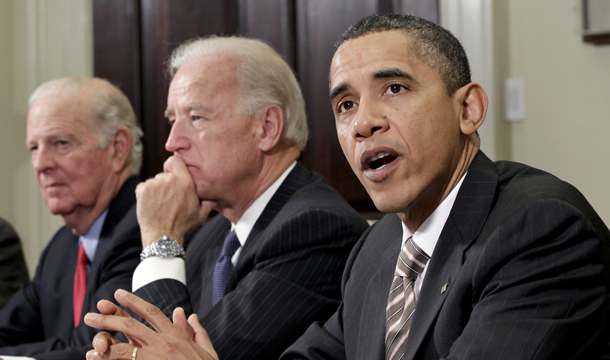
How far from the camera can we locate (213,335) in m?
1.56

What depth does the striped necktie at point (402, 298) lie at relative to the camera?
121cm

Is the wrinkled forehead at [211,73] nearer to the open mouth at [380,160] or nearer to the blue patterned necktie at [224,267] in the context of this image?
the blue patterned necktie at [224,267]

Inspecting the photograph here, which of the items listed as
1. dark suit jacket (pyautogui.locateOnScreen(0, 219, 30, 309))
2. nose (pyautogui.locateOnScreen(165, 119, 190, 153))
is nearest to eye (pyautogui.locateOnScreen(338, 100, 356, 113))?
nose (pyautogui.locateOnScreen(165, 119, 190, 153))

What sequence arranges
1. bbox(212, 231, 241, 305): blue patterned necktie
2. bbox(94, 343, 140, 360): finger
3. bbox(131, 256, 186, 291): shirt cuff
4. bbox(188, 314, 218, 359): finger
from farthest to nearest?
1. bbox(212, 231, 241, 305): blue patterned necktie
2. bbox(131, 256, 186, 291): shirt cuff
3. bbox(188, 314, 218, 359): finger
4. bbox(94, 343, 140, 360): finger

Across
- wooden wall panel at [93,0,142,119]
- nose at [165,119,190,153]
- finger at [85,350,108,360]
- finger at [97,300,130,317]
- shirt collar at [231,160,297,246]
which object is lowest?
finger at [85,350,108,360]

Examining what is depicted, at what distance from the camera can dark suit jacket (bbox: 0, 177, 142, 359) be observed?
1.97 meters

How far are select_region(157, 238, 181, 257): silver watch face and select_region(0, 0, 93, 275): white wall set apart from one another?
1636 millimetres

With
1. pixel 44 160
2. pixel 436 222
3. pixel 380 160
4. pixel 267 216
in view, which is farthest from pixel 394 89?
pixel 44 160

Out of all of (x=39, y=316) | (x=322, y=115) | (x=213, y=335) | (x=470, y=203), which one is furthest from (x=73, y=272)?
(x=470, y=203)

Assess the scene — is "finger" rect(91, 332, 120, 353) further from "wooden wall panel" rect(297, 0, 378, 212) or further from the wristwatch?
"wooden wall panel" rect(297, 0, 378, 212)

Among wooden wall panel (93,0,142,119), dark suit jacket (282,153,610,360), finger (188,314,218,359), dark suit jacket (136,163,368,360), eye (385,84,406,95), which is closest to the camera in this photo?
dark suit jacket (282,153,610,360)

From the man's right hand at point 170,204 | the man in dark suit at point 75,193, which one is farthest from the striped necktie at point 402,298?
the man in dark suit at point 75,193

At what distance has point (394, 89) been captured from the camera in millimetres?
1225

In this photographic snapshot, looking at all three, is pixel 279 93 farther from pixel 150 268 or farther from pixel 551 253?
pixel 551 253
